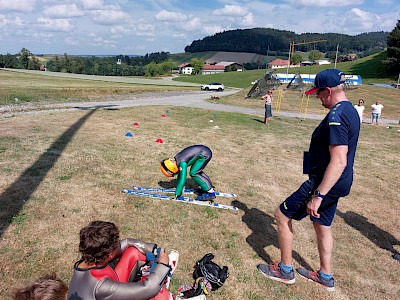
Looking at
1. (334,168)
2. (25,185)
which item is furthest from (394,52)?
(25,185)

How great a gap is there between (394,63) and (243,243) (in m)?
69.4

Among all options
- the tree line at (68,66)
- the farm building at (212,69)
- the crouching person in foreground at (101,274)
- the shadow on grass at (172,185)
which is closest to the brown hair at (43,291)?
the crouching person in foreground at (101,274)

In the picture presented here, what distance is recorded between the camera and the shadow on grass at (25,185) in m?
5.34

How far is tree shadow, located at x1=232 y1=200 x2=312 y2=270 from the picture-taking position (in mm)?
4801

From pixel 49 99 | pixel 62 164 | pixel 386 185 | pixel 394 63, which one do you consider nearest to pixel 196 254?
pixel 62 164

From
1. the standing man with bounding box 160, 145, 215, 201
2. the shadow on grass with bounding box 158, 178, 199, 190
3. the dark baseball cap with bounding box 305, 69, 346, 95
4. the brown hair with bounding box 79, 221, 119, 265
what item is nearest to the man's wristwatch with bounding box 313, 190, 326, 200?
the dark baseball cap with bounding box 305, 69, 346, 95

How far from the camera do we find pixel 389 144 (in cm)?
1408

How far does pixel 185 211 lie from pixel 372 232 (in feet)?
12.1

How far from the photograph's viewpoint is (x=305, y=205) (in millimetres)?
3631

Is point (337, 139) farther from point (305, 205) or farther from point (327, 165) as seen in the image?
point (305, 205)

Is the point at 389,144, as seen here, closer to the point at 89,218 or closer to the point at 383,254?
the point at 383,254

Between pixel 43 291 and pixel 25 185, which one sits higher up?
pixel 43 291

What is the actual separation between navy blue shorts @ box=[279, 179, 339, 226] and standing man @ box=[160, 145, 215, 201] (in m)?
2.53

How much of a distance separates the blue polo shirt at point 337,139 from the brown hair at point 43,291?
284 centimetres
